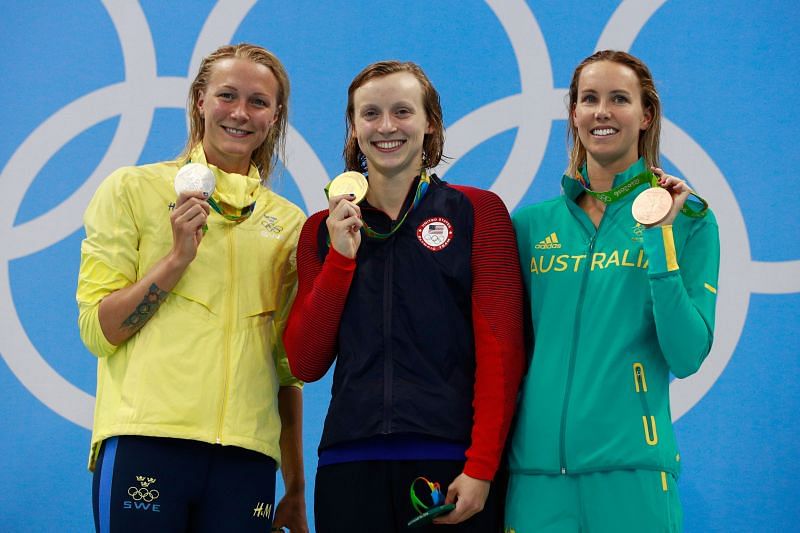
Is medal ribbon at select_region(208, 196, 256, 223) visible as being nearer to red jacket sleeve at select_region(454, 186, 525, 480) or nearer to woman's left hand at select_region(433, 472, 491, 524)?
red jacket sleeve at select_region(454, 186, 525, 480)

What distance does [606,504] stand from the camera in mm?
2188

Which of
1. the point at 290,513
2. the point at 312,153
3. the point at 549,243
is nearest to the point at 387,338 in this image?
the point at 549,243

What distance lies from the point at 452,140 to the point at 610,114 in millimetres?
1460

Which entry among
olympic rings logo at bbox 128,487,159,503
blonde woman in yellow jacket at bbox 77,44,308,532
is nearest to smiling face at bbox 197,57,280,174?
blonde woman in yellow jacket at bbox 77,44,308,532

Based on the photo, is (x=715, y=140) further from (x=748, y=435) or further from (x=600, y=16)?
(x=748, y=435)

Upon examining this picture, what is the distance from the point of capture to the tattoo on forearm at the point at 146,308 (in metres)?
2.38

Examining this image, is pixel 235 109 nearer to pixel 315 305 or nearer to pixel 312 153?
pixel 315 305

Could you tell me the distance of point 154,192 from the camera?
8.33ft

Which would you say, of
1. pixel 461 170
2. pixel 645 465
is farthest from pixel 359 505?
pixel 461 170

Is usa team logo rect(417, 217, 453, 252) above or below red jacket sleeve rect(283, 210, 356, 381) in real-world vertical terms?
above

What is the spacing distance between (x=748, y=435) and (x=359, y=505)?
1.92 m

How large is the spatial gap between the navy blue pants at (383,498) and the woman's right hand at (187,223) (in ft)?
2.17

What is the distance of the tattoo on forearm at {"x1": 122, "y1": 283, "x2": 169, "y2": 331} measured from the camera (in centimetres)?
238

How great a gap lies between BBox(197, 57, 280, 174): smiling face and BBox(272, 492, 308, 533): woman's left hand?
98 cm
